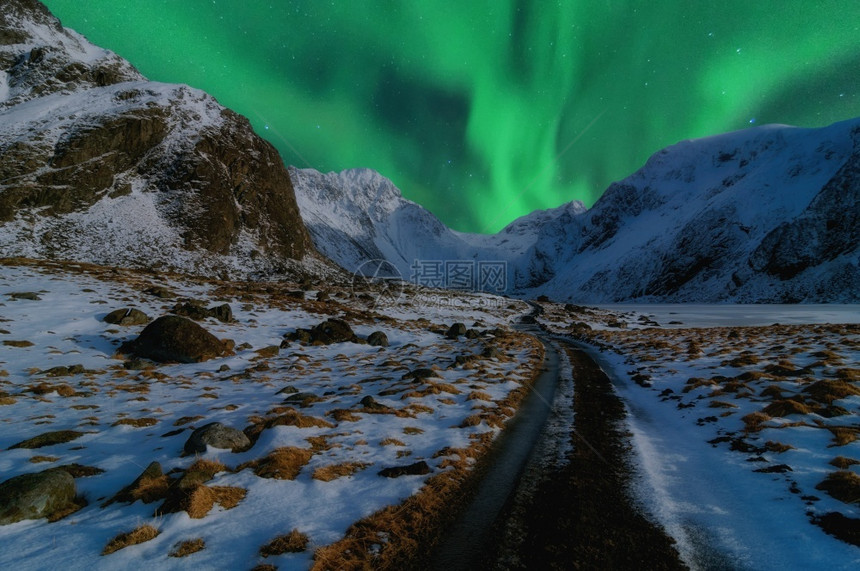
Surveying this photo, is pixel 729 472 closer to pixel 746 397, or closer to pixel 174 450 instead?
pixel 746 397

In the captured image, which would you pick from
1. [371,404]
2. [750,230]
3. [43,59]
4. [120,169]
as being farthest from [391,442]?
[750,230]

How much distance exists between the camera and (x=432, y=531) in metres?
5.41

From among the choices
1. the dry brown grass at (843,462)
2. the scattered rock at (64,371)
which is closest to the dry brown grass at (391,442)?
the dry brown grass at (843,462)

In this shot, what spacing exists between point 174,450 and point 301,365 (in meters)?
9.69

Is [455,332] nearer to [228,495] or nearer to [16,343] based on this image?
[16,343]

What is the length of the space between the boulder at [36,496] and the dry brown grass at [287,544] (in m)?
3.73

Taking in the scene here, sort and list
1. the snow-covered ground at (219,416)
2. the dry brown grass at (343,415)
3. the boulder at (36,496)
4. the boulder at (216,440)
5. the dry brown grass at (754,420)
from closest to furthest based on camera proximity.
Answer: the snow-covered ground at (219,416), the boulder at (36,496), the boulder at (216,440), the dry brown grass at (754,420), the dry brown grass at (343,415)

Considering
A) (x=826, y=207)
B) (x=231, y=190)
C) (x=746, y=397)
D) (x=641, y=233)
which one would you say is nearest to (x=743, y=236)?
(x=826, y=207)

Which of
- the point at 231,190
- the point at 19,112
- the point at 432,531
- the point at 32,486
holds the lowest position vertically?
the point at 432,531

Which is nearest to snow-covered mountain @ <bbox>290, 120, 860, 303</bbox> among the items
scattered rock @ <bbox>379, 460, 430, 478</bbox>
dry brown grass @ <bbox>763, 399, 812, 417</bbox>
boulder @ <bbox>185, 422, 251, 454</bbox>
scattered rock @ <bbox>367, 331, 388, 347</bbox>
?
dry brown grass @ <bbox>763, 399, 812, 417</bbox>

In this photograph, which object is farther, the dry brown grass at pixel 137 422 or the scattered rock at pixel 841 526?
the dry brown grass at pixel 137 422

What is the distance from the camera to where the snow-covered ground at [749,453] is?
4.95 meters

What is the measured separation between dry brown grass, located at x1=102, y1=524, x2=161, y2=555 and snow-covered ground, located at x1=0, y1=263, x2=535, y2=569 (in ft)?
0.33

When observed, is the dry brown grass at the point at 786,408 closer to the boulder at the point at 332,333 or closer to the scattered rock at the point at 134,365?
the boulder at the point at 332,333
